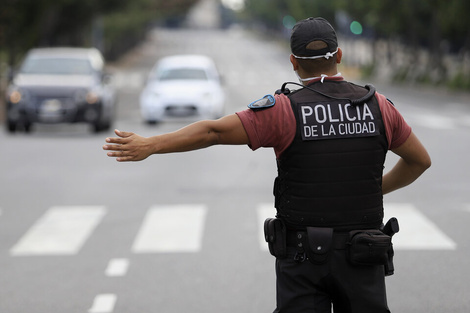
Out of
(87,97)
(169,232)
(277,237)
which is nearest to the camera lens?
(277,237)

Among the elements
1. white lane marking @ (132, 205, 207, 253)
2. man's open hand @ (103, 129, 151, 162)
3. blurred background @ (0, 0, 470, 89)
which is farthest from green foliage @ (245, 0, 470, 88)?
man's open hand @ (103, 129, 151, 162)

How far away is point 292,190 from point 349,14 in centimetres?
Result: 6609

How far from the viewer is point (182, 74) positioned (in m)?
23.9

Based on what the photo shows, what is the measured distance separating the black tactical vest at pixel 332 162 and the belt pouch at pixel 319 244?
0.15 feet

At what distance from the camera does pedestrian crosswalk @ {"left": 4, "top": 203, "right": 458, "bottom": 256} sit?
847 cm

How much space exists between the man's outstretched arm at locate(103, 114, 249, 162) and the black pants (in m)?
0.61

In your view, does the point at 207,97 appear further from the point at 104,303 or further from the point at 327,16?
the point at 327,16

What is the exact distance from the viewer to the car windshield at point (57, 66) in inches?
835

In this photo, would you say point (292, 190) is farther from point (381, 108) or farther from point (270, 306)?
point (270, 306)

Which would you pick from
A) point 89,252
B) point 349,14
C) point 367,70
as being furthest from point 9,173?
point 349,14

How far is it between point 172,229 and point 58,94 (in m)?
11.3

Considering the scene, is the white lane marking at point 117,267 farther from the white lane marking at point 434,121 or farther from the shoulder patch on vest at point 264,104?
the white lane marking at point 434,121

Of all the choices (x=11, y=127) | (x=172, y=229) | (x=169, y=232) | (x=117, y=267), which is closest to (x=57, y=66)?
(x=11, y=127)

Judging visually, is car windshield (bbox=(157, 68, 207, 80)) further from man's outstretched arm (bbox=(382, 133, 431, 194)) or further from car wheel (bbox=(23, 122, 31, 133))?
man's outstretched arm (bbox=(382, 133, 431, 194))
